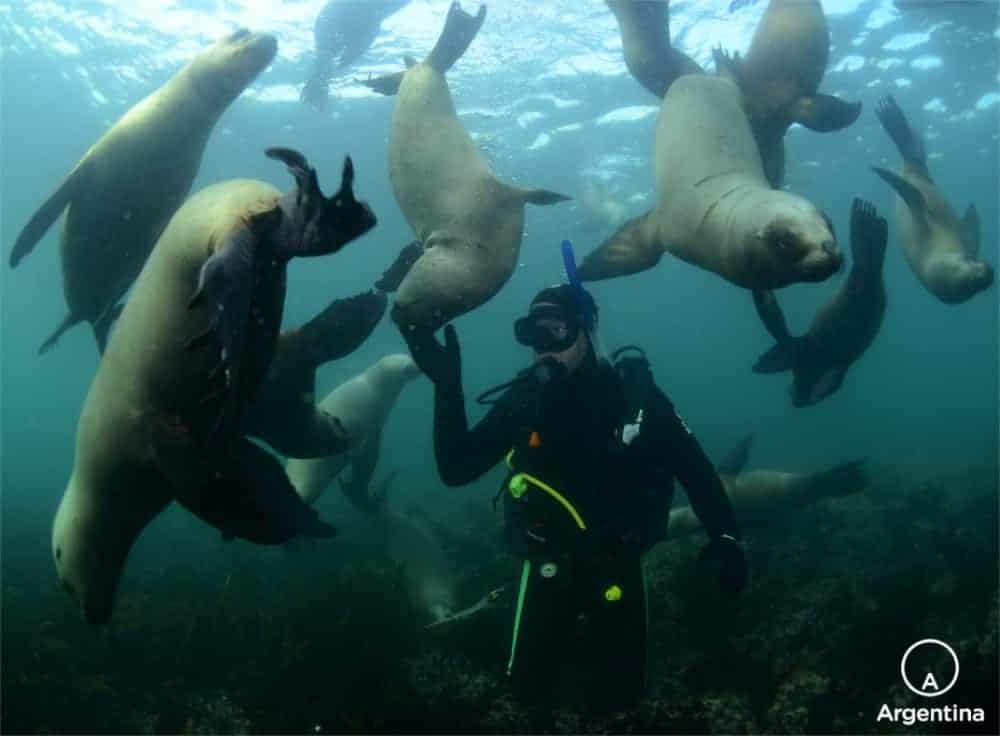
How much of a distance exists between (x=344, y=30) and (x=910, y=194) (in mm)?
10230

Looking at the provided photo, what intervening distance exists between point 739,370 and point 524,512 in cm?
13615

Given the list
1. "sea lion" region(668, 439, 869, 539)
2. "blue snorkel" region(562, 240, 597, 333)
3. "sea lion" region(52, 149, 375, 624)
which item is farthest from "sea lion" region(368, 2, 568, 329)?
"sea lion" region(668, 439, 869, 539)

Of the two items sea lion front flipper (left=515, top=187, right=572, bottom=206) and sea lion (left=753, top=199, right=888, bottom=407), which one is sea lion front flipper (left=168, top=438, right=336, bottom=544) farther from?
sea lion (left=753, top=199, right=888, bottom=407)

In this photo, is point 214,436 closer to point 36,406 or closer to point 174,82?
point 174,82

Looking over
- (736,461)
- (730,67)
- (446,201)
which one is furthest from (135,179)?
(736,461)

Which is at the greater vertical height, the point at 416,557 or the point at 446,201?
the point at 446,201

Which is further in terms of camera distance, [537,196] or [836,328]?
[836,328]

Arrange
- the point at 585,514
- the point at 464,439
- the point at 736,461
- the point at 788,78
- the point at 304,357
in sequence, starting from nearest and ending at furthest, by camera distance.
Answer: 1. the point at 304,357
2. the point at 585,514
3. the point at 464,439
4. the point at 788,78
5. the point at 736,461

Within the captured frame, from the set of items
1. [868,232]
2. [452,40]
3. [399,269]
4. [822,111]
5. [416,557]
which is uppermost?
[452,40]

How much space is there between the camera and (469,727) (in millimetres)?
4500

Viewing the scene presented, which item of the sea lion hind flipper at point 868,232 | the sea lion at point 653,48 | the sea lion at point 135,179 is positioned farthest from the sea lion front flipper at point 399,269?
the sea lion at point 653,48

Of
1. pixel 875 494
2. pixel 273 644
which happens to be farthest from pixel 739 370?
pixel 273 644

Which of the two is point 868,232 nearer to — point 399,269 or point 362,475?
point 399,269

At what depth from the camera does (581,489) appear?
15.1ft
